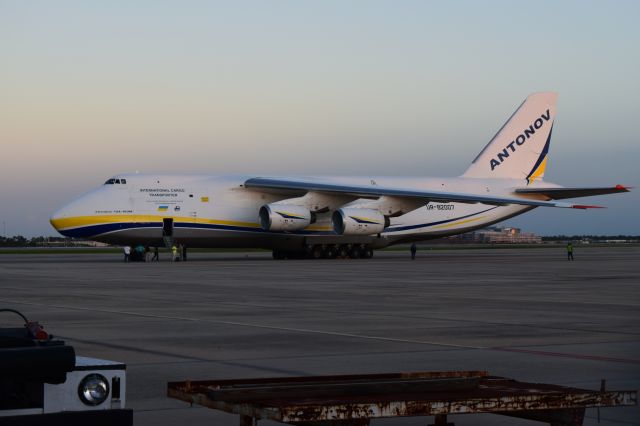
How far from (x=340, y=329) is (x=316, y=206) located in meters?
34.7

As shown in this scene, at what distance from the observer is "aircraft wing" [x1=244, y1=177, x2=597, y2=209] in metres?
47.0

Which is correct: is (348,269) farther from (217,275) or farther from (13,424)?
(13,424)

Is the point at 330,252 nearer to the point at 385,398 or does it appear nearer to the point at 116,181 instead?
the point at 116,181

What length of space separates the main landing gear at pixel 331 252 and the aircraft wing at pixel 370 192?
3.25 meters

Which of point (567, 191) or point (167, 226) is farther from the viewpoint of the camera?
point (567, 191)

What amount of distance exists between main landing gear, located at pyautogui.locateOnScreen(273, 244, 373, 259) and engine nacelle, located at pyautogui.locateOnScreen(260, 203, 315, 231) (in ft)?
10.5

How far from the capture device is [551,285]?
27422mm

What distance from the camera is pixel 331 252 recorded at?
172 feet

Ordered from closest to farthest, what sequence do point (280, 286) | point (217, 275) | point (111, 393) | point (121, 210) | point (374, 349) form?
point (111, 393) < point (374, 349) < point (280, 286) < point (217, 275) < point (121, 210)

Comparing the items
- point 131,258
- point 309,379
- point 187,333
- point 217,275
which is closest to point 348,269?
point 217,275

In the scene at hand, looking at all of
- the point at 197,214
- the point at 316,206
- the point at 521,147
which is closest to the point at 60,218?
the point at 197,214

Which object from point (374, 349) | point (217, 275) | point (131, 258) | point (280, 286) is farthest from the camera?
point (131, 258)

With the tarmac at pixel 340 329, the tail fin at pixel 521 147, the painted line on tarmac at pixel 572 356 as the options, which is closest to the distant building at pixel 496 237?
the tail fin at pixel 521 147

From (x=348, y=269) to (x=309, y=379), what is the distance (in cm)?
3147
